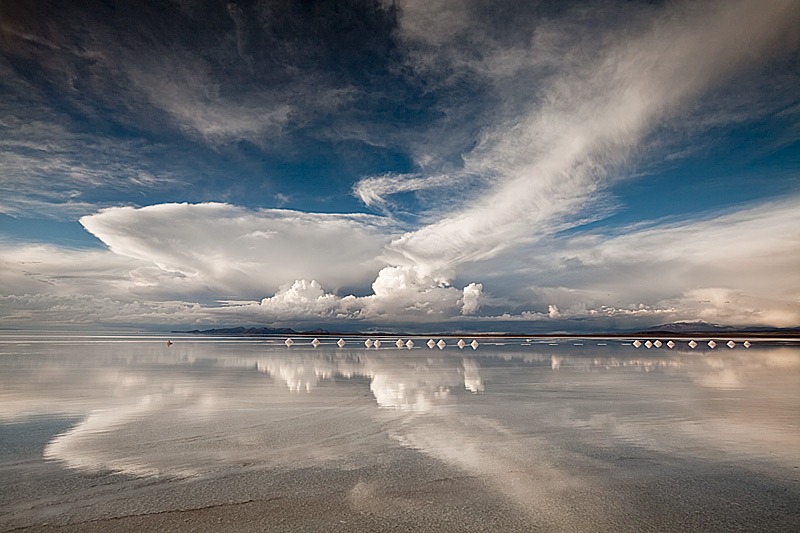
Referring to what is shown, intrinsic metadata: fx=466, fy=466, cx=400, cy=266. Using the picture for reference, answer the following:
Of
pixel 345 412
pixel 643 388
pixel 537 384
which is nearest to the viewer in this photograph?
pixel 345 412

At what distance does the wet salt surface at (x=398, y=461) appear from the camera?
20.5 ft

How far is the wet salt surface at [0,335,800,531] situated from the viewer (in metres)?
6.23

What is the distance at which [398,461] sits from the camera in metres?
8.84

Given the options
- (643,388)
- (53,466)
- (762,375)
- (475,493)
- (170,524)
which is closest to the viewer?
(170,524)

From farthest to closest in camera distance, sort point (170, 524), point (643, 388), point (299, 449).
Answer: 1. point (643, 388)
2. point (299, 449)
3. point (170, 524)

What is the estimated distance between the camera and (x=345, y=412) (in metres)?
14.3

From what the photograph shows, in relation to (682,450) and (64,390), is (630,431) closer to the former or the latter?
(682,450)

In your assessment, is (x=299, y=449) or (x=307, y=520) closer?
(x=307, y=520)

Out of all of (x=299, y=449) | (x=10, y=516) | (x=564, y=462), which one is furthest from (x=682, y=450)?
(x=10, y=516)

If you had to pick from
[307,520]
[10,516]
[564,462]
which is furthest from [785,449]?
[10,516]

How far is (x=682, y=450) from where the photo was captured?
9.84 metres

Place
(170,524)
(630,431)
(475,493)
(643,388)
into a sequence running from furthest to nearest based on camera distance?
(643,388)
(630,431)
(475,493)
(170,524)

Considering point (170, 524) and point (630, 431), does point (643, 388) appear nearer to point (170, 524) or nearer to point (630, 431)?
point (630, 431)

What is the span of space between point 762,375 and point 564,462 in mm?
25744
